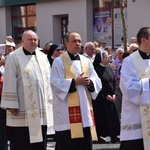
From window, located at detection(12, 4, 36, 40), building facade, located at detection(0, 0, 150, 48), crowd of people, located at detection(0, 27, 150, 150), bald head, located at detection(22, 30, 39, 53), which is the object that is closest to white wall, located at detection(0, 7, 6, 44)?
building facade, located at detection(0, 0, 150, 48)

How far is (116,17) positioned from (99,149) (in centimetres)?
1128

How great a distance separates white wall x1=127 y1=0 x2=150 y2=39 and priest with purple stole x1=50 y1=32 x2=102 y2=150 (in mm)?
11677

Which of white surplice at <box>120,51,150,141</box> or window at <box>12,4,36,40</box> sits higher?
window at <box>12,4,36,40</box>

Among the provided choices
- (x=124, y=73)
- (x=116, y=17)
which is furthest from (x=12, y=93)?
(x=116, y=17)

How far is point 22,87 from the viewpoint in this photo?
719 centimetres

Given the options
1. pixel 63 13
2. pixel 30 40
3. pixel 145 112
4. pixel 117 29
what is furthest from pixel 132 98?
pixel 63 13

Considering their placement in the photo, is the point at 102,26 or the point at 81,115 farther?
the point at 102,26

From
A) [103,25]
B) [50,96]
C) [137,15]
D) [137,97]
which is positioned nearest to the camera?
[137,97]

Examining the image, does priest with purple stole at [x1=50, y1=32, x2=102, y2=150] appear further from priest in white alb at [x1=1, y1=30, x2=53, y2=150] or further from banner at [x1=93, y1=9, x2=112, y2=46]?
banner at [x1=93, y1=9, x2=112, y2=46]

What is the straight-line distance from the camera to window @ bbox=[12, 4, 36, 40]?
23270 mm

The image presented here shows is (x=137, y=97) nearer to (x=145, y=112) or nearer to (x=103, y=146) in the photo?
(x=145, y=112)

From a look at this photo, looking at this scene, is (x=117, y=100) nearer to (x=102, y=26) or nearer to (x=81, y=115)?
(x=81, y=115)

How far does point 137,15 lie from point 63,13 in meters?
4.07

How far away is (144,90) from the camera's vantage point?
5.71m
